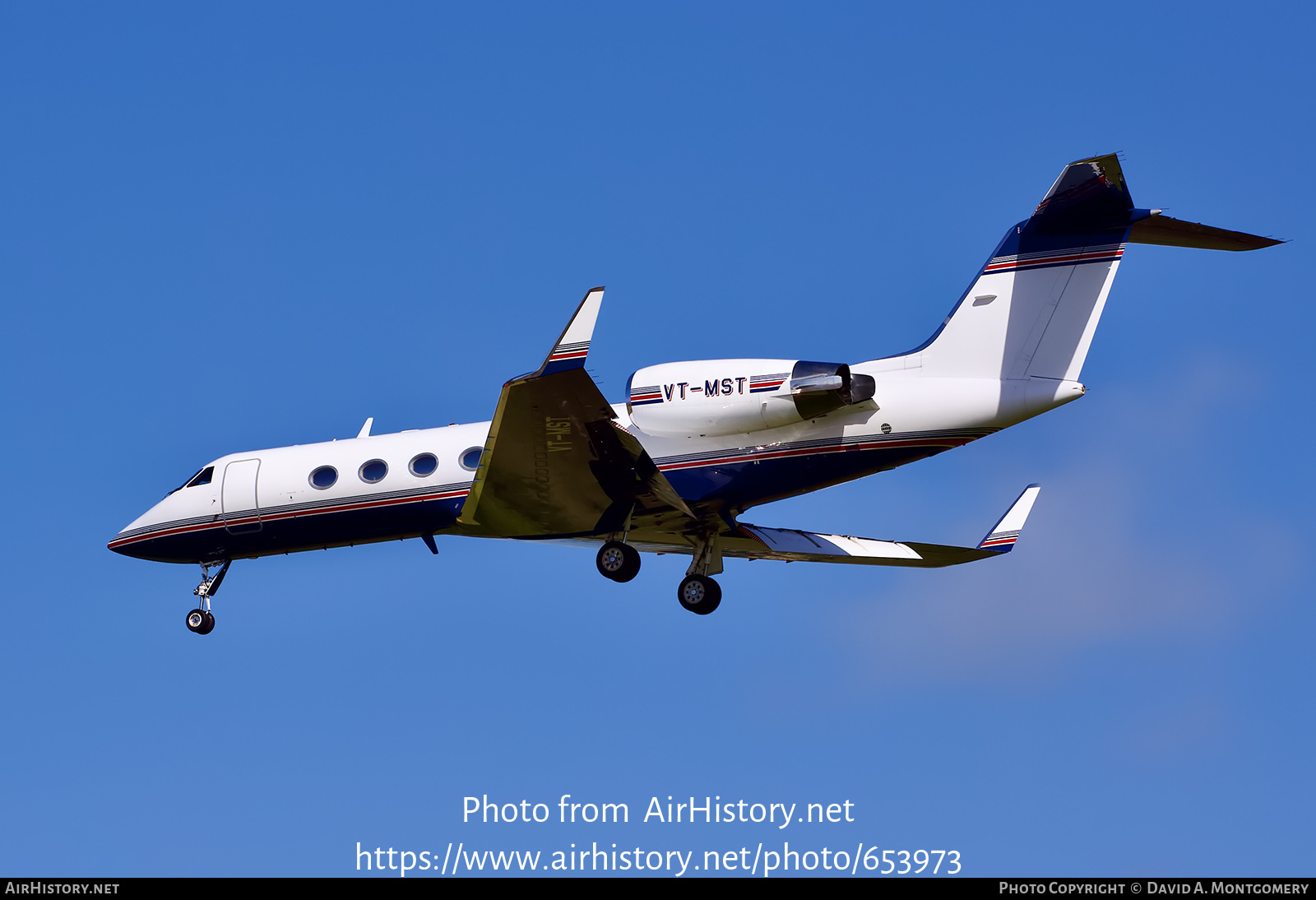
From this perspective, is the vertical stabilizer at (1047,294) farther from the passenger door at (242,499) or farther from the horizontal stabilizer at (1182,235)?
the passenger door at (242,499)

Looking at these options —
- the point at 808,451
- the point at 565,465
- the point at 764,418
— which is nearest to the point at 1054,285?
the point at 808,451

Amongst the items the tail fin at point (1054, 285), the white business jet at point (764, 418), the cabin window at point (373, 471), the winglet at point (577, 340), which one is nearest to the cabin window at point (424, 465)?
the white business jet at point (764, 418)

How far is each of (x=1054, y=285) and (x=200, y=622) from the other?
14033 millimetres

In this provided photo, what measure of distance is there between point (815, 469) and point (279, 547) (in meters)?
8.68

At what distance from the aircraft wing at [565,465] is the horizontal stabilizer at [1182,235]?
7.16 m

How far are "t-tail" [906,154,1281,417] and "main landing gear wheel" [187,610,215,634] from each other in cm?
1189

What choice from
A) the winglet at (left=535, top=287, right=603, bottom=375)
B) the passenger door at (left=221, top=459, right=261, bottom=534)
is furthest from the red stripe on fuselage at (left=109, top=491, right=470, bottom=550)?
the winglet at (left=535, top=287, right=603, bottom=375)

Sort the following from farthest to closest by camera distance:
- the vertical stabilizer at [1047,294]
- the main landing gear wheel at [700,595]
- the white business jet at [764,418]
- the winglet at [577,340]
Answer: the main landing gear wheel at [700,595]
the vertical stabilizer at [1047,294]
the white business jet at [764,418]
the winglet at [577,340]

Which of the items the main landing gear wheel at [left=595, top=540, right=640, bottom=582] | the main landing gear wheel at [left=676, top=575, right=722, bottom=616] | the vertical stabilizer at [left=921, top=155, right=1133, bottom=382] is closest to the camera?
the vertical stabilizer at [left=921, top=155, right=1133, bottom=382]

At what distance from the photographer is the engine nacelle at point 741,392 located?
20047 millimetres

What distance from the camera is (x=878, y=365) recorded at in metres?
21.1

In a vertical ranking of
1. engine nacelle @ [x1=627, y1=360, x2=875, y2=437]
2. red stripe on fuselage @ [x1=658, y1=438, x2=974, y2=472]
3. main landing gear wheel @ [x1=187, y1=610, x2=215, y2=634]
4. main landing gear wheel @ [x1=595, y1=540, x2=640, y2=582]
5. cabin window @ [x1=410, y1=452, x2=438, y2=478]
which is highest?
cabin window @ [x1=410, y1=452, x2=438, y2=478]

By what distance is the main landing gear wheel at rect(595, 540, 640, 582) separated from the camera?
2105 centimetres

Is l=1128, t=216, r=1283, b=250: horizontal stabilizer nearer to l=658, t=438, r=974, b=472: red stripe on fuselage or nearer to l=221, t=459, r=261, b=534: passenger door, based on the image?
l=658, t=438, r=974, b=472: red stripe on fuselage
